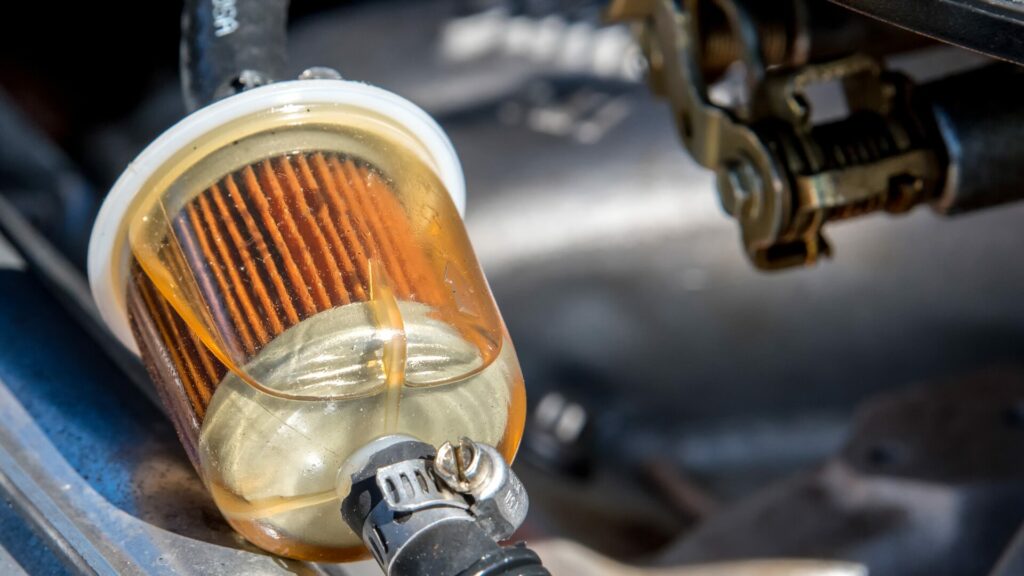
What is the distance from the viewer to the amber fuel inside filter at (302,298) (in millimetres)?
517

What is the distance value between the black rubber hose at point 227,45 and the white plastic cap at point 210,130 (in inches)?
3.4

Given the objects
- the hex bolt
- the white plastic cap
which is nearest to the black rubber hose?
the white plastic cap

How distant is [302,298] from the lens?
1.74 feet

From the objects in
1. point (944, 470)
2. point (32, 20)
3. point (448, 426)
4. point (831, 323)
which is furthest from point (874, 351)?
point (32, 20)

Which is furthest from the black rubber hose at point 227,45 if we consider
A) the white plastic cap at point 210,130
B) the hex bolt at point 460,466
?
the hex bolt at point 460,466

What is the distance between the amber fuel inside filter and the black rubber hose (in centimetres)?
9

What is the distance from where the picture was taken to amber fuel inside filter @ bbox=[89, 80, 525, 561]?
0.52 metres

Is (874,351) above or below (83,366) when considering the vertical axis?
below

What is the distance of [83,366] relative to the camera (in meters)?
0.69

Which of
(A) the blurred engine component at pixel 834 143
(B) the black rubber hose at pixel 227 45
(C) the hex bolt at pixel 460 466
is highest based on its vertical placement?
(B) the black rubber hose at pixel 227 45

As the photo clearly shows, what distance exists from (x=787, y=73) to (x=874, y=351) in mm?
494

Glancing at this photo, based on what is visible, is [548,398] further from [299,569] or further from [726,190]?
[299,569]

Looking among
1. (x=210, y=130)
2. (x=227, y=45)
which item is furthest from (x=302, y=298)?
(x=227, y=45)

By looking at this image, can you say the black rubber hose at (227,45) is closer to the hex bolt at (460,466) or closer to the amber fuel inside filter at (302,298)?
the amber fuel inside filter at (302,298)
